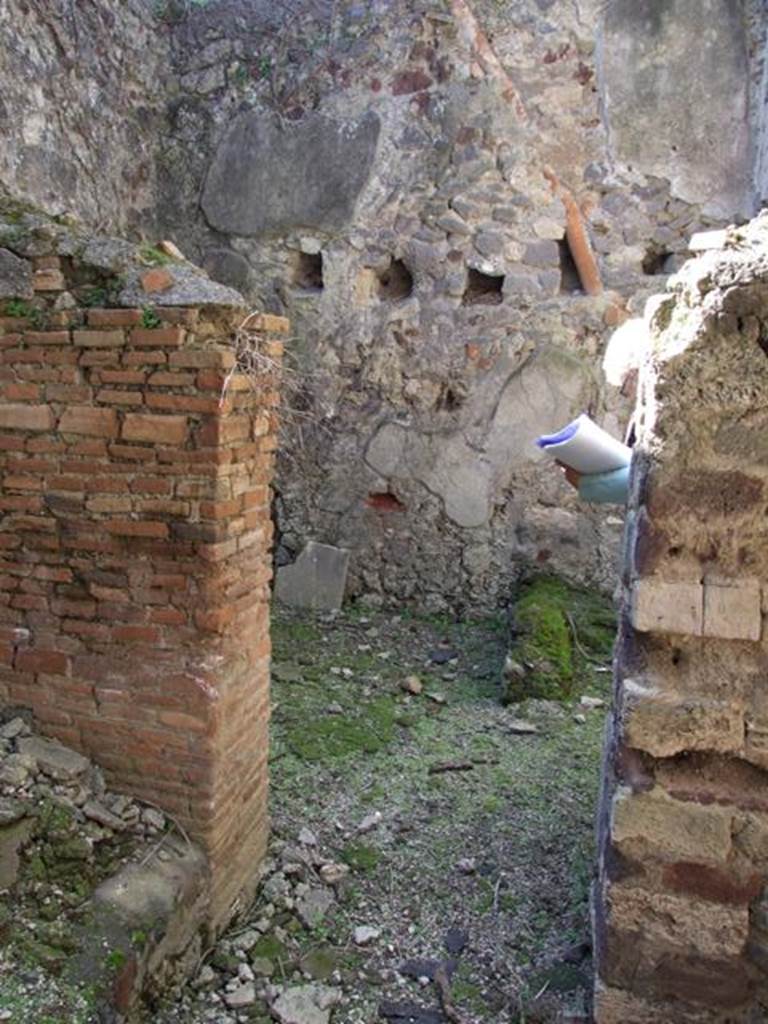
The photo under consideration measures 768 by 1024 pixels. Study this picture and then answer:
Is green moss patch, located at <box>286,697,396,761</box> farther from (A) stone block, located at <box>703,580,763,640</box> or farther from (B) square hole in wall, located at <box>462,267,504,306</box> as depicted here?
(B) square hole in wall, located at <box>462,267,504,306</box>

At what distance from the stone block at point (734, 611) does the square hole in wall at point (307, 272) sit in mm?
4565

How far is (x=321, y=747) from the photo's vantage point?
13.2 feet

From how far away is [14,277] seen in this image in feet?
8.30

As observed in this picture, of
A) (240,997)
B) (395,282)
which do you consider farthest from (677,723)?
(395,282)

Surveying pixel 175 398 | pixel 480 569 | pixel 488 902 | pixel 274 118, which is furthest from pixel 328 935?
pixel 274 118

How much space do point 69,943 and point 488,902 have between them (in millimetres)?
1518

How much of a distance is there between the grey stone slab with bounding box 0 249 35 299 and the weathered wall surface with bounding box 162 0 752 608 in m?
2.93

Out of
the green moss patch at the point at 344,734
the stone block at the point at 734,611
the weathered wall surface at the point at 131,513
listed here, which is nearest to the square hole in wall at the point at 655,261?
the green moss patch at the point at 344,734

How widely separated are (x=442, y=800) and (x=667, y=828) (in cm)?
169

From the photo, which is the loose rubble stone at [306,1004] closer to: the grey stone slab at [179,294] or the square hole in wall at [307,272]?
the grey stone slab at [179,294]

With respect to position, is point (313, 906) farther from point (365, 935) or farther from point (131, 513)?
point (131, 513)

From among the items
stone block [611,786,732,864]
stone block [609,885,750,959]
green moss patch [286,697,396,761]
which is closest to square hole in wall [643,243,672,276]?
green moss patch [286,697,396,761]

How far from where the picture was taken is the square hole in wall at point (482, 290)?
224 inches

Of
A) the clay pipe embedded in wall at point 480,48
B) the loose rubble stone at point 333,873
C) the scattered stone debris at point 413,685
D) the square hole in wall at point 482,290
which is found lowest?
the loose rubble stone at point 333,873
